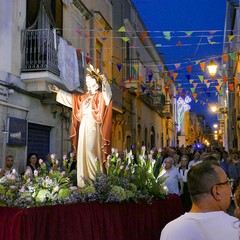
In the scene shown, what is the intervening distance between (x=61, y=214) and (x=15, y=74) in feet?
21.3

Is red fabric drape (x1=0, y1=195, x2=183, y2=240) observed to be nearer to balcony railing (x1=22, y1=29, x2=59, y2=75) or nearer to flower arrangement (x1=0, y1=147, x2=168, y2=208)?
flower arrangement (x1=0, y1=147, x2=168, y2=208)

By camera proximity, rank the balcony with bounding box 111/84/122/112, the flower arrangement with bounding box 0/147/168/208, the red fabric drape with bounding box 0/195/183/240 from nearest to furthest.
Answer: the red fabric drape with bounding box 0/195/183/240, the flower arrangement with bounding box 0/147/168/208, the balcony with bounding box 111/84/122/112

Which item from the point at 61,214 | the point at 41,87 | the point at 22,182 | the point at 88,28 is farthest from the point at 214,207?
the point at 88,28

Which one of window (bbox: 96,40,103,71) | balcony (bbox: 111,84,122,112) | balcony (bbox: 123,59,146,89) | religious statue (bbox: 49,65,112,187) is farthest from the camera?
balcony (bbox: 123,59,146,89)

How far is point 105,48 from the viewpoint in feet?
59.4

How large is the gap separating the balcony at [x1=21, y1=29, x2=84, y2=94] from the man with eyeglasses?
9.01 meters

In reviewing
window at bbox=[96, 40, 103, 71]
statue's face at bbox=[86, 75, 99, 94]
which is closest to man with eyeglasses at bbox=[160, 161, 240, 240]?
statue's face at bbox=[86, 75, 99, 94]

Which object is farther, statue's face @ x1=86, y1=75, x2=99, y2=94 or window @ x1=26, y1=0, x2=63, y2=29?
window @ x1=26, y1=0, x2=63, y2=29

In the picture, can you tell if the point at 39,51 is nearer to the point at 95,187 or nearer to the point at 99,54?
the point at 95,187

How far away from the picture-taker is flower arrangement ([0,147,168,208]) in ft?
16.3

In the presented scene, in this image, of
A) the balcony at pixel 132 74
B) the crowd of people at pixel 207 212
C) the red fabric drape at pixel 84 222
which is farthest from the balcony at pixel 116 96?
the crowd of people at pixel 207 212

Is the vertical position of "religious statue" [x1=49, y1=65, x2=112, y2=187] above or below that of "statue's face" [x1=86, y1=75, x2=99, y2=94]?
below

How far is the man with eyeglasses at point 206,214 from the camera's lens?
205cm

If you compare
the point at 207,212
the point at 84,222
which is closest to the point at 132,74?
the point at 84,222
